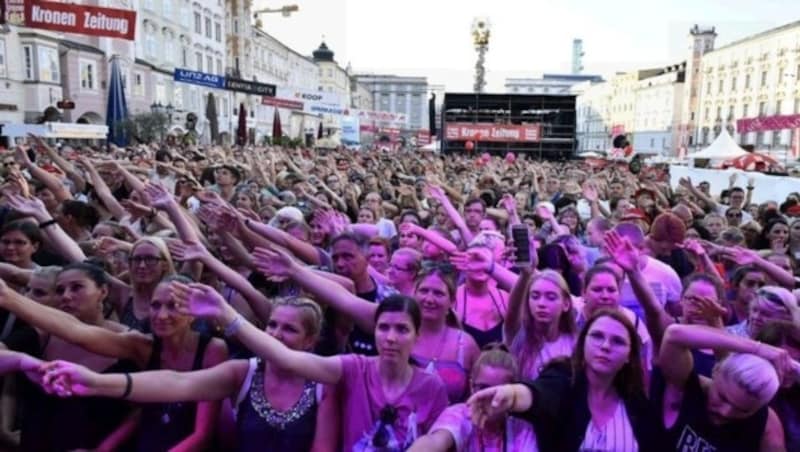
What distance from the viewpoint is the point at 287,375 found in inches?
102

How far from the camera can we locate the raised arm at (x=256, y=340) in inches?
99.3

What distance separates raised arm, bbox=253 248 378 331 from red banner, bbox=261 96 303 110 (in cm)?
2146

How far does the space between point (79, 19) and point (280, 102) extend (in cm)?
1581

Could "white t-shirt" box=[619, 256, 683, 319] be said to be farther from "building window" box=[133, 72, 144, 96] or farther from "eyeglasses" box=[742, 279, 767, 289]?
"building window" box=[133, 72, 144, 96]

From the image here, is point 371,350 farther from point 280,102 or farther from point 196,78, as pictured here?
point 280,102

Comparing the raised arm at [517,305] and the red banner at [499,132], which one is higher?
the red banner at [499,132]

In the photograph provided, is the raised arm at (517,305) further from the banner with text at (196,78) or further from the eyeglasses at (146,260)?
the banner with text at (196,78)

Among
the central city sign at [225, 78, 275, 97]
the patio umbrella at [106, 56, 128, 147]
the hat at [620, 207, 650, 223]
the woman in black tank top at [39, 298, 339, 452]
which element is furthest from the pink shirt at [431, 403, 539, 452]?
the central city sign at [225, 78, 275, 97]

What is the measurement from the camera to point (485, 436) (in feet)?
7.79

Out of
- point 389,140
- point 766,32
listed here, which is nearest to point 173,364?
point 389,140

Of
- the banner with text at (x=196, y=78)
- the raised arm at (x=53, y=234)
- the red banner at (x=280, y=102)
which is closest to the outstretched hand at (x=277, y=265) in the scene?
the raised arm at (x=53, y=234)

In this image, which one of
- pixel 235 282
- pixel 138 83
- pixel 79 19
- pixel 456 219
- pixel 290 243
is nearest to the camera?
pixel 235 282

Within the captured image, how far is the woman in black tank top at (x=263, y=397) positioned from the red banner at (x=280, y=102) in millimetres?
22045

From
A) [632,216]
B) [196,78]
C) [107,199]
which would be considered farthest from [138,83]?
[632,216]
